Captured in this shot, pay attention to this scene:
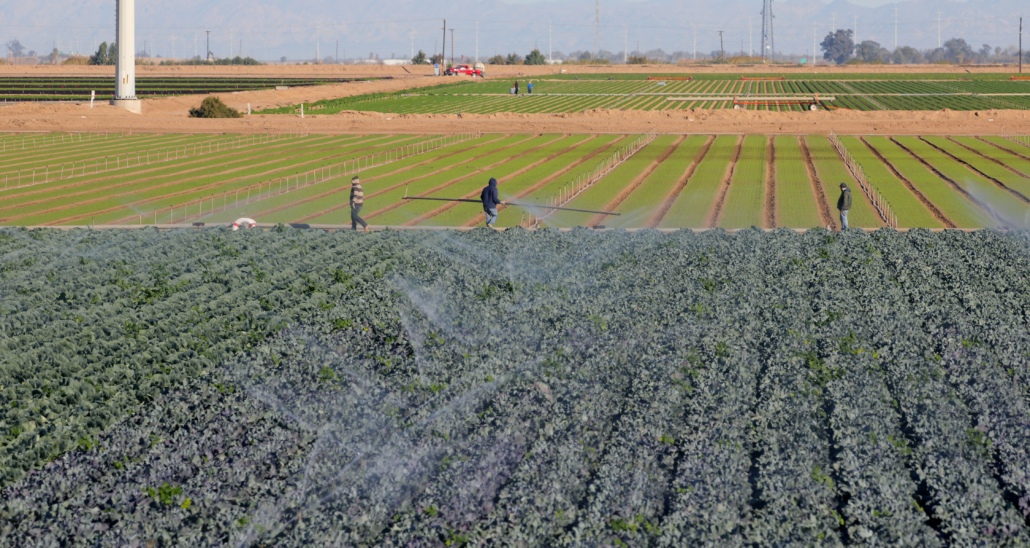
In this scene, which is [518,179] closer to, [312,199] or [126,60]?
[312,199]

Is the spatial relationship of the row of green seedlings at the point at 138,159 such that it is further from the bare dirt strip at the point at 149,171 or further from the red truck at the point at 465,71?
the red truck at the point at 465,71

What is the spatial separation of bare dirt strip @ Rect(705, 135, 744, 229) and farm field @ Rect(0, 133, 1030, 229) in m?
0.09

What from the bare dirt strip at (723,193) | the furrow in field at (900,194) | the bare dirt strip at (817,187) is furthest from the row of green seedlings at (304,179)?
the furrow in field at (900,194)

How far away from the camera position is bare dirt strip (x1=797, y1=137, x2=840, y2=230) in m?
26.4

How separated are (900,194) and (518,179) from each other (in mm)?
13781

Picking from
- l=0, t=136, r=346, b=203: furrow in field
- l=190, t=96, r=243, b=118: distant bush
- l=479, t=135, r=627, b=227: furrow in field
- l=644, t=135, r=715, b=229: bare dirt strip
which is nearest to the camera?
l=644, t=135, r=715, b=229: bare dirt strip

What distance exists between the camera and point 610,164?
1554 inches

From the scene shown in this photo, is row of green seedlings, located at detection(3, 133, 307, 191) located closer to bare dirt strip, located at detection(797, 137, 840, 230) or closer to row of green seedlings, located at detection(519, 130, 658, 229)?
row of green seedlings, located at detection(519, 130, 658, 229)

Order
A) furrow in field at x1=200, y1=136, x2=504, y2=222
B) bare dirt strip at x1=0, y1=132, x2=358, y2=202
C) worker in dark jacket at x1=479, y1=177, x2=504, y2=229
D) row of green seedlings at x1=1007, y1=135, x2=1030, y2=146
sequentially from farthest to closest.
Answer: row of green seedlings at x1=1007, y1=135, x2=1030, y2=146 < bare dirt strip at x1=0, y1=132, x2=358, y2=202 < furrow in field at x1=200, y1=136, x2=504, y2=222 < worker in dark jacket at x1=479, y1=177, x2=504, y2=229

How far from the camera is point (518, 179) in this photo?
35.2 meters

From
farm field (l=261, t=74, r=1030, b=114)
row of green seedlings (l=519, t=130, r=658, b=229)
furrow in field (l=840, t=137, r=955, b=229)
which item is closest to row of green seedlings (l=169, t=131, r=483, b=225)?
row of green seedlings (l=519, t=130, r=658, b=229)

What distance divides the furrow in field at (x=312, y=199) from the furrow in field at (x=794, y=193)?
13.8 m

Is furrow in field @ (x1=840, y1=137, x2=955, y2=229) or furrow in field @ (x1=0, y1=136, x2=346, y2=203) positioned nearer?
furrow in field @ (x1=840, y1=137, x2=955, y2=229)

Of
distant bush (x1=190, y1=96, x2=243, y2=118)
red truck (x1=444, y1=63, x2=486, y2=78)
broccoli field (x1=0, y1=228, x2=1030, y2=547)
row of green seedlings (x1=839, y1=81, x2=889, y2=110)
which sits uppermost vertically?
red truck (x1=444, y1=63, x2=486, y2=78)
